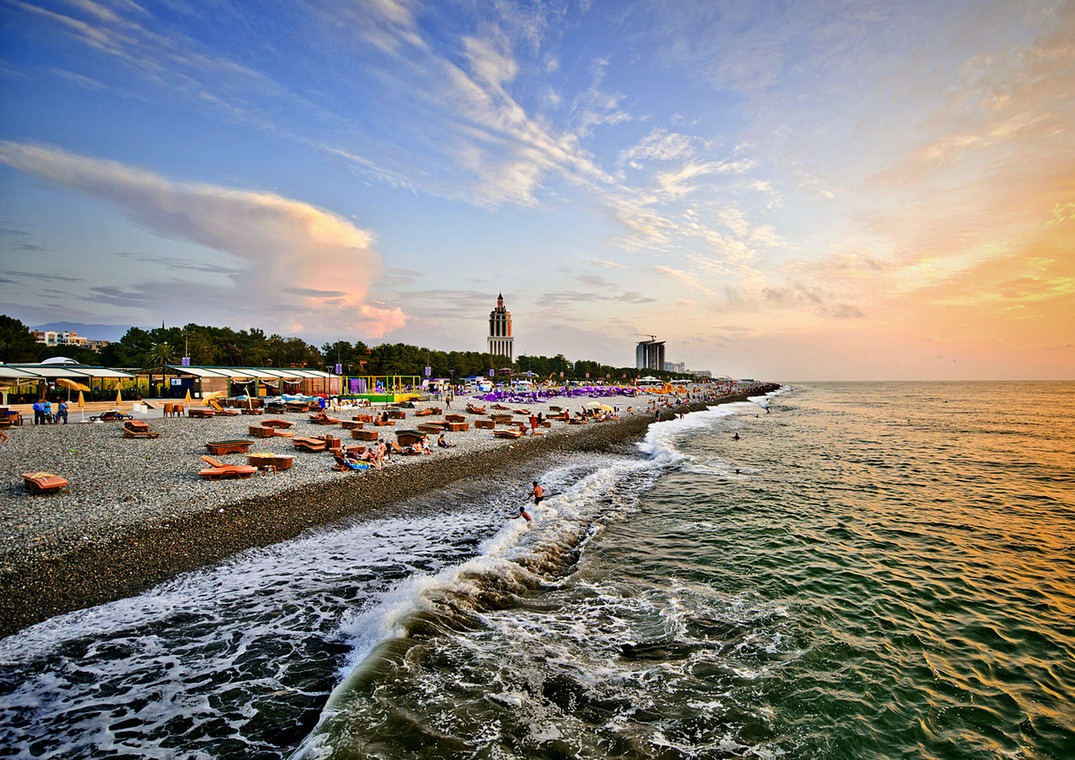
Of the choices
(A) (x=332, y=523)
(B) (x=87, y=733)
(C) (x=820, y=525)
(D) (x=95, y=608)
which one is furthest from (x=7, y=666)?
(C) (x=820, y=525)

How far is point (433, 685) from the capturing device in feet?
20.6

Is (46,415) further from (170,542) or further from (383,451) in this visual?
(170,542)

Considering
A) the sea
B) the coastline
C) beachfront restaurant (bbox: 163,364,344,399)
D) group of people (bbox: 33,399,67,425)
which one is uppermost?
beachfront restaurant (bbox: 163,364,344,399)

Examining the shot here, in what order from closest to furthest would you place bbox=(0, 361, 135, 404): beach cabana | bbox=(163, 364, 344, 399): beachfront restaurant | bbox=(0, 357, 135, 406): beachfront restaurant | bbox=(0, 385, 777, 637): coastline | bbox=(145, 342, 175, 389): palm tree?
1. bbox=(0, 385, 777, 637): coastline
2. bbox=(0, 361, 135, 404): beach cabana
3. bbox=(0, 357, 135, 406): beachfront restaurant
4. bbox=(163, 364, 344, 399): beachfront restaurant
5. bbox=(145, 342, 175, 389): palm tree

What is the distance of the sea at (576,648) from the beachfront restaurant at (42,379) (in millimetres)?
36666

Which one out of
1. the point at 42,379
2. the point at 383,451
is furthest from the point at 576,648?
the point at 42,379

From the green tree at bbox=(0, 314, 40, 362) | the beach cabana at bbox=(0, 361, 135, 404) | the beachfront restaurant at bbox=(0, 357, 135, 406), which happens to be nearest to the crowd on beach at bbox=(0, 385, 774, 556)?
the beach cabana at bbox=(0, 361, 135, 404)

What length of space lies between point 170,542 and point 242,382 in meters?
42.8

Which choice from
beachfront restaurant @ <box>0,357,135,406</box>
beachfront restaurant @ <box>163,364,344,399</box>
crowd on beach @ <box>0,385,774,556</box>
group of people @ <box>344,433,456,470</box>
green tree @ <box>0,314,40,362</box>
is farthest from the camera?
green tree @ <box>0,314,40,362</box>

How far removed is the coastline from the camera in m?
7.79

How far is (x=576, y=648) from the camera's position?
7504 millimetres

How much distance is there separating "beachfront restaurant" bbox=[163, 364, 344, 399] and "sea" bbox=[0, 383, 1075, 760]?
3521cm

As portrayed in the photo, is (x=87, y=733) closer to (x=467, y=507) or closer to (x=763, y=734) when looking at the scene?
(x=763, y=734)

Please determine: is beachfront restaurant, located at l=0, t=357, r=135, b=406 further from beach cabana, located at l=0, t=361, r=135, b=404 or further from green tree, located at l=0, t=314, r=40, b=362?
green tree, located at l=0, t=314, r=40, b=362
